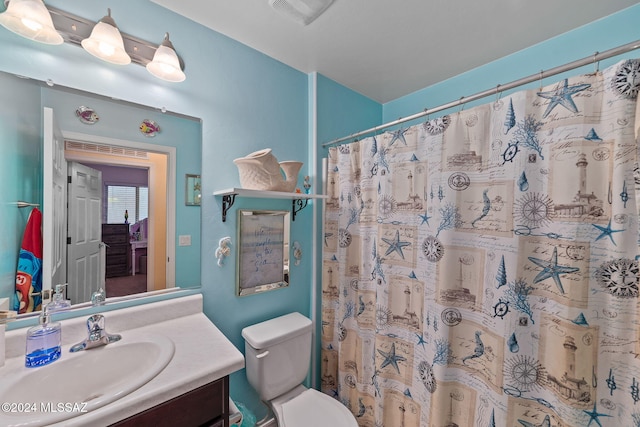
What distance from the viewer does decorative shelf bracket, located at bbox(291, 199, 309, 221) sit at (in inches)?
62.6

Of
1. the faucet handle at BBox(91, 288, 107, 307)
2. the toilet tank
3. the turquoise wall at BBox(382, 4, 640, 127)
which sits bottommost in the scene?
the toilet tank

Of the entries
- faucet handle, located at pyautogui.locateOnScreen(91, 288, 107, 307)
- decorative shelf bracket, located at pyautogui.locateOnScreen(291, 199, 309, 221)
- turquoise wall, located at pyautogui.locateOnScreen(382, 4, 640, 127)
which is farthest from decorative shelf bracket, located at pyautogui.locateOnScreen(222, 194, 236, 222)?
turquoise wall, located at pyautogui.locateOnScreen(382, 4, 640, 127)

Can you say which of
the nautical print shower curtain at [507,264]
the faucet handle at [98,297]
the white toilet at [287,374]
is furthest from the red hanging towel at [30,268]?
the nautical print shower curtain at [507,264]

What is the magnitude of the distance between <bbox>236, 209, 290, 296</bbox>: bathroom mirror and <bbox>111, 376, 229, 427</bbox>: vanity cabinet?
0.59 m

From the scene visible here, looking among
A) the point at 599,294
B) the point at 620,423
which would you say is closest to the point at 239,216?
the point at 599,294

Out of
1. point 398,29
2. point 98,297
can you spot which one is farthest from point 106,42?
point 398,29

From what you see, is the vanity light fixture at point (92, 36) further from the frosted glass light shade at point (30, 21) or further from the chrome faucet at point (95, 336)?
the chrome faucet at point (95, 336)

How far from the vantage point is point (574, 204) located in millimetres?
848

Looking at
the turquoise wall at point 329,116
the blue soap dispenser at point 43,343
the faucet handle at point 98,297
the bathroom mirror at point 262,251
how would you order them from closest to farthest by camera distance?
the blue soap dispenser at point 43,343 < the faucet handle at point 98,297 < the bathroom mirror at point 262,251 < the turquoise wall at point 329,116

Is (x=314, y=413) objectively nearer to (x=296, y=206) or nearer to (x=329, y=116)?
(x=296, y=206)

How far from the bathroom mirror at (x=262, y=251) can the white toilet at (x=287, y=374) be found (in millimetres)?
236

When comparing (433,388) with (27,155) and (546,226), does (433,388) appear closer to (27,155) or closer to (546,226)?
(546,226)

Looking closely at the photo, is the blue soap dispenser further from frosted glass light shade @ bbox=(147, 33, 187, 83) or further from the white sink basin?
frosted glass light shade @ bbox=(147, 33, 187, 83)

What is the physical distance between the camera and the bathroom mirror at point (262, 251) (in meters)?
1.38
